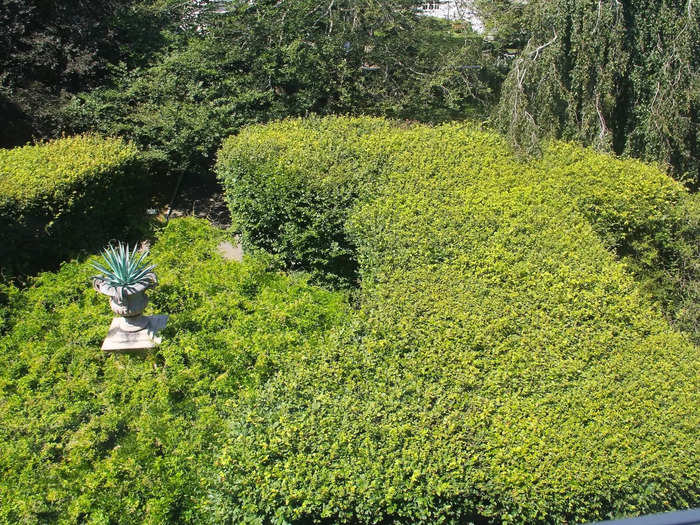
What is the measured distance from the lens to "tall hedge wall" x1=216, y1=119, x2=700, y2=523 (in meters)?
3.14

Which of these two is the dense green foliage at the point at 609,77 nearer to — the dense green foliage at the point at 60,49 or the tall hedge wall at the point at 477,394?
the tall hedge wall at the point at 477,394

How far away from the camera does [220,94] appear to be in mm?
9703

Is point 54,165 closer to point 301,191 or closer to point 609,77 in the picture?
point 301,191

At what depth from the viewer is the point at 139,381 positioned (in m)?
4.66

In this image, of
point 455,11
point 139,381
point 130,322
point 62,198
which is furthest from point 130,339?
point 455,11

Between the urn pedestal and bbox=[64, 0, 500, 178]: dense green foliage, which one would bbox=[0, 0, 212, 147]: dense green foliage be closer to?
bbox=[64, 0, 500, 178]: dense green foliage

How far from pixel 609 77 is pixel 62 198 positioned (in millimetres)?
7977

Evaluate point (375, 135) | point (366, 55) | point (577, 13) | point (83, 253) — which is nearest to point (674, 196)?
point (577, 13)

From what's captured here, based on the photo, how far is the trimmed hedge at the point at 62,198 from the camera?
665cm

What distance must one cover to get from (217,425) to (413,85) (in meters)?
8.30

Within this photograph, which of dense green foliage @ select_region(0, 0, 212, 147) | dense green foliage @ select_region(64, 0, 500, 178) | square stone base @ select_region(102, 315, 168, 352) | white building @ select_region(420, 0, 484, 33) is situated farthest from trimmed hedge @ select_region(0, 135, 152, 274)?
white building @ select_region(420, 0, 484, 33)

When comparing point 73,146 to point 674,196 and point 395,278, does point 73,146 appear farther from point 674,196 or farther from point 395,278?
point 674,196

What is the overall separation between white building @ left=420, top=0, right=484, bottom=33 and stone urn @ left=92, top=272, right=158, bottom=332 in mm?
9837

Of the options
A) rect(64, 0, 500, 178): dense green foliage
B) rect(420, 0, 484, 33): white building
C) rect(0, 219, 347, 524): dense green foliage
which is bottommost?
rect(0, 219, 347, 524): dense green foliage
